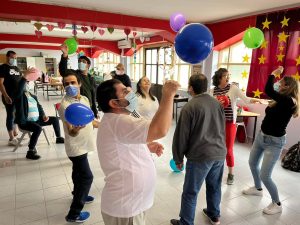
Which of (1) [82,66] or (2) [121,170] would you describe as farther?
(1) [82,66]

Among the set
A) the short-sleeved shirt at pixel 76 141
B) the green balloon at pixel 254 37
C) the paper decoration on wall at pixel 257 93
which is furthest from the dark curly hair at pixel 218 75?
the paper decoration on wall at pixel 257 93

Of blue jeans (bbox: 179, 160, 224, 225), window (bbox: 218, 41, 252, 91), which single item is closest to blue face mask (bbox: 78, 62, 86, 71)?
blue jeans (bbox: 179, 160, 224, 225)

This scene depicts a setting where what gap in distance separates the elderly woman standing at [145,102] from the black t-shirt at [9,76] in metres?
2.44

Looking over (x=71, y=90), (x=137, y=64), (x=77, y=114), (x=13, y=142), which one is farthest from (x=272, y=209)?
(x=137, y=64)

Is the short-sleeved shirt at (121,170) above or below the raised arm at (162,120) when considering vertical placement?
below

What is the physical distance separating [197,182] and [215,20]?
4630 millimetres

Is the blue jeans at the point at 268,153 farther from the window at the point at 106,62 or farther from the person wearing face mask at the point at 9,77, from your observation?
the window at the point at 106,62

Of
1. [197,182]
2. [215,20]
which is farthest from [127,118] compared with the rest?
[215,20]

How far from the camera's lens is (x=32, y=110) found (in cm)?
362

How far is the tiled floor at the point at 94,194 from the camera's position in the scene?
88.7 inches

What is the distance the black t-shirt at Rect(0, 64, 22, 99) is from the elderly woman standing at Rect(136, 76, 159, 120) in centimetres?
244

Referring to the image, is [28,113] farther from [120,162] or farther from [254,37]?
[254,37]

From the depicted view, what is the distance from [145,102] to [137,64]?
8291 millimetres

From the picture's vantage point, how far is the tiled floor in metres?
2.25
